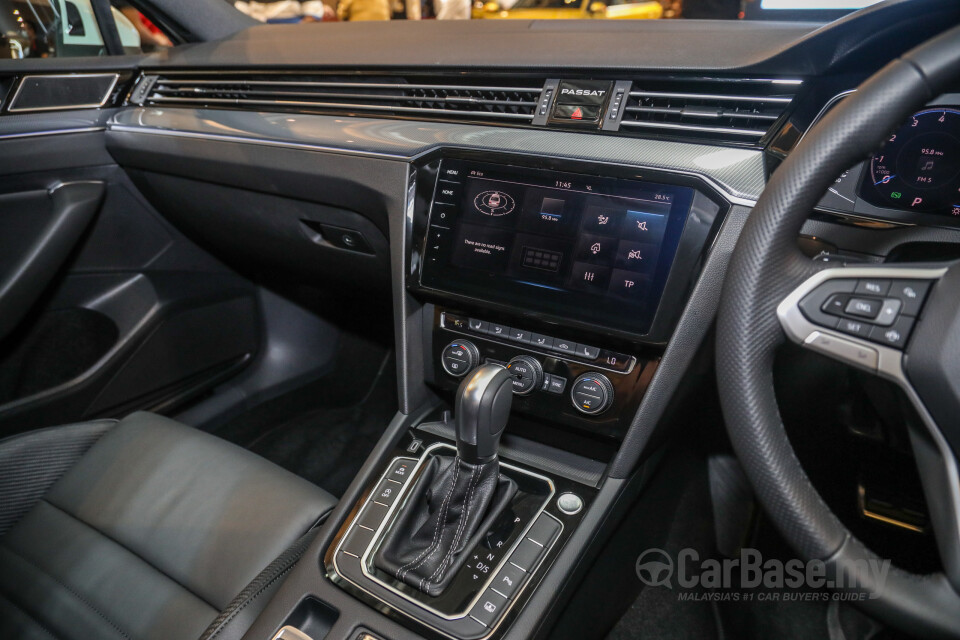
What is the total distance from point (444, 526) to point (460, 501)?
4 cm

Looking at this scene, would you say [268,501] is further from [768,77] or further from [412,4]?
[412,4]

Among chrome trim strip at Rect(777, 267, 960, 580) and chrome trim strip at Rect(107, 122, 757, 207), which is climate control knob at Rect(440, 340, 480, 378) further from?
chrome trim strip at Rect(777, 267, 960, 580)

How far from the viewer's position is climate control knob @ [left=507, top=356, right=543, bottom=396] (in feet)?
3.09

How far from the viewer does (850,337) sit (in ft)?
1.85

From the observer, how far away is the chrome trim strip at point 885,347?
0.54m

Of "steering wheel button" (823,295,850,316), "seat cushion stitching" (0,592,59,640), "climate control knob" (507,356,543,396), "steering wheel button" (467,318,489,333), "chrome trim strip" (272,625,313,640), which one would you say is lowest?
"seat cushion stitching" (0,592,59,640)

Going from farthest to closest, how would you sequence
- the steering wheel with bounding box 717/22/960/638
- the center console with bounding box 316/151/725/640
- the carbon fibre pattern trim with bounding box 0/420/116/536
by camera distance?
the carbon fibre pattern trim with bounding box 0/420/116/536 → the center console with bounding box 316/151/725/640 → the steering wheel with bounding box 717/22/960/638

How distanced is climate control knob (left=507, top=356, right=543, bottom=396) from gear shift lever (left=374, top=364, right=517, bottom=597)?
11 centimetres

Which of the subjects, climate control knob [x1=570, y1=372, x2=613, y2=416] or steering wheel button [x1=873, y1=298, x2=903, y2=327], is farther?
climate control knob [x1=570, y1=372, x2=613, y2=416]

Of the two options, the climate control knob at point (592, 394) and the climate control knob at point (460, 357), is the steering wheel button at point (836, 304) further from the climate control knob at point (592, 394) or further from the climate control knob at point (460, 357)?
the climate control knob at point (460, 357)

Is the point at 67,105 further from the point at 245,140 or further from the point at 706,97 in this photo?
the point at 706,97

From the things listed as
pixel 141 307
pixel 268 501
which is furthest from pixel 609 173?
→ pixel 141 307

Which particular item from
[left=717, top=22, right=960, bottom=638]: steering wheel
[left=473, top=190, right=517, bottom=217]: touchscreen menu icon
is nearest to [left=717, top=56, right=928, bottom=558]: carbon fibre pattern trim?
[left=717, top=22, right=960, bottom=638]: steering wheel

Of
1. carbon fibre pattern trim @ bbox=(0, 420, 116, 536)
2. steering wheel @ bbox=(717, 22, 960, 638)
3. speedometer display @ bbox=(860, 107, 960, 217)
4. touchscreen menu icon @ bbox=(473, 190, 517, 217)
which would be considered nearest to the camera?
steering wheel @ bbox=(717, 22, 960, 638)
